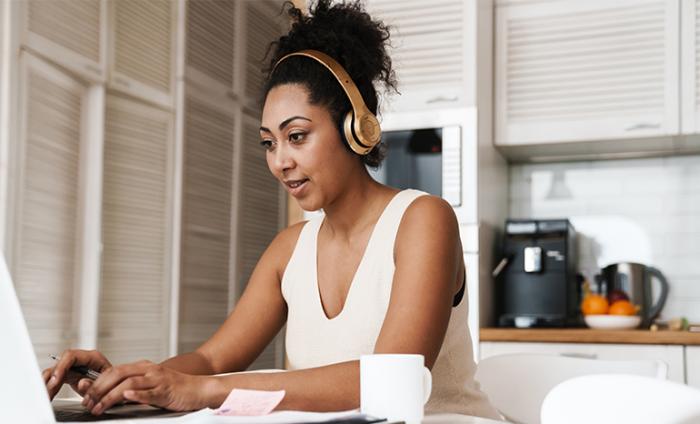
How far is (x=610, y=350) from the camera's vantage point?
9.82 ft

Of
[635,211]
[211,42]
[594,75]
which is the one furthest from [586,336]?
[211,42]

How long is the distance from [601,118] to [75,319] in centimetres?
214

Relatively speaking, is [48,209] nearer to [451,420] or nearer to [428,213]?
[428,213]

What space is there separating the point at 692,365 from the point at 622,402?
2205 millimetres

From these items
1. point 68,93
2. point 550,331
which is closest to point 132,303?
point 68,93

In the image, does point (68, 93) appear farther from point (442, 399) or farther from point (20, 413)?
point (20, 413)

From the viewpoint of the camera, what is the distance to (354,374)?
116 cm

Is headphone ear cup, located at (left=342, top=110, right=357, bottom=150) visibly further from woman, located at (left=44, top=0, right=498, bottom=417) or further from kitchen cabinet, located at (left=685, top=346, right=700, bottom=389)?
→ kitchen cabinet, located at (left=685, top=346, right=700, bottom=389)

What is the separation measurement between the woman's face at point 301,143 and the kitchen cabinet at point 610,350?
5.18 feet

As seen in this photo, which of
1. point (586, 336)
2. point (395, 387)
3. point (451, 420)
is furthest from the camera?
point (586, 336)

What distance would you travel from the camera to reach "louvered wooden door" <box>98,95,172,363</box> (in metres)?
3.27

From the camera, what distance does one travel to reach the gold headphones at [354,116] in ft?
4.59

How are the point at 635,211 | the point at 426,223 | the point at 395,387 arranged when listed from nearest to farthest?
the point at 395,387
the point at 426,223
the point at 635,211

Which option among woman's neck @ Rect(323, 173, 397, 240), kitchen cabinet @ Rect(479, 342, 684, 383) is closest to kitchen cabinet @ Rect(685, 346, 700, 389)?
kitchen cabinet @ Rect(479, 342, 684, 383)
